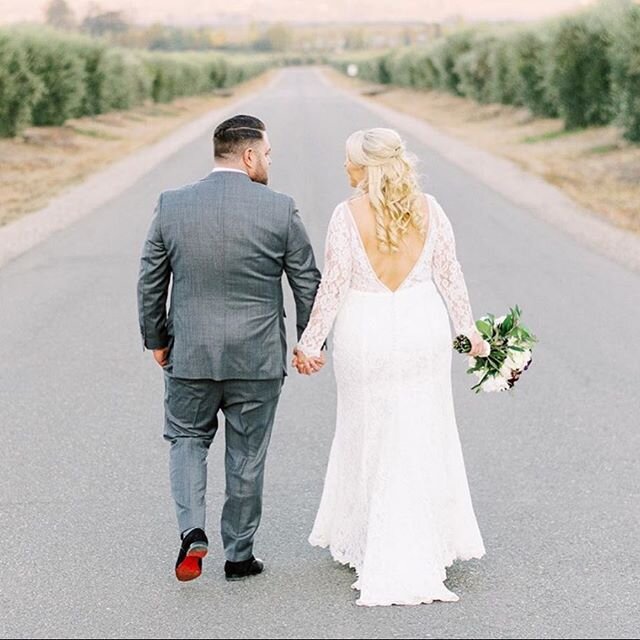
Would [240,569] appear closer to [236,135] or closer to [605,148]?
[236,135]

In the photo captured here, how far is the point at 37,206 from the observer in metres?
18.2

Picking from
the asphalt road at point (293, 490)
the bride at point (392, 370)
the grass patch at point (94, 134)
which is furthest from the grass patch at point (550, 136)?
the bride at point (392, 370)

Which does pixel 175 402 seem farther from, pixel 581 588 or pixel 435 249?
pixel 581 588

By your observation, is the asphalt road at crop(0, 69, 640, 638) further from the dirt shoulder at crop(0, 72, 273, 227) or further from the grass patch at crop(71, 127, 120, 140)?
the grass patch at crop(71, 127, 120, 140)

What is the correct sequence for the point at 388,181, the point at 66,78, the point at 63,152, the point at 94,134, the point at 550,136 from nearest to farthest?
1. the point at 388,181
2. the point at 63,152
3. the point at 550,136
4. the point at 66,78
5. the point at 94,134

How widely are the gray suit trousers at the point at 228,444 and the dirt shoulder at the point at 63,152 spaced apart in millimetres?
12564

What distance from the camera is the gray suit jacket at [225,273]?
14.3 feet

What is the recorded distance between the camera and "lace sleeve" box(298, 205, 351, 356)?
4.38 meters

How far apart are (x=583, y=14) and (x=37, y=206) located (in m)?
15.6

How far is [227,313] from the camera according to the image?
4.42m

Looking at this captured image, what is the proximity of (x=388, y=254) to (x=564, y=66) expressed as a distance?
84.0 feet

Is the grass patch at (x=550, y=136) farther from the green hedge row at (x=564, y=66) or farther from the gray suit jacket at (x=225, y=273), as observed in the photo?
the gray suit jacket at (x=225, y=273)

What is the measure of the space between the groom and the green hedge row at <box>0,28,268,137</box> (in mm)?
23667

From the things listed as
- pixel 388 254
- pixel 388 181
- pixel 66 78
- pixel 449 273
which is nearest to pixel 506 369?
pixel 449 273
